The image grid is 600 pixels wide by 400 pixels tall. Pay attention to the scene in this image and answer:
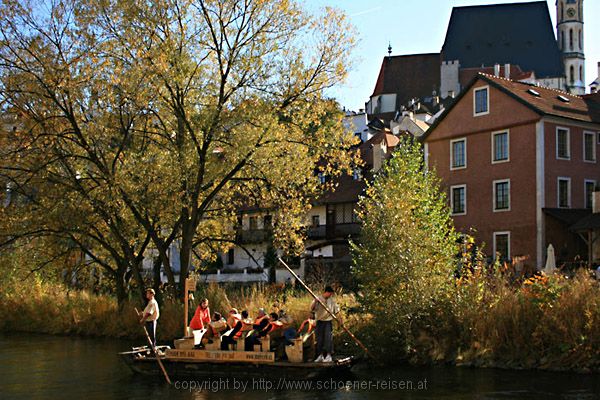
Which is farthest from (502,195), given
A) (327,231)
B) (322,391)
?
(322,391)

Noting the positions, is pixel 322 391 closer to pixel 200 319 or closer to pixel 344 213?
pixel 200 319

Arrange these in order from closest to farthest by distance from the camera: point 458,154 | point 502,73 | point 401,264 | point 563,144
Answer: point 401,264 < point 563,144 < point 458,154 < point 502,73

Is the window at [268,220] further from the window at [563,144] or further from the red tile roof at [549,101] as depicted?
the window at [563,144]

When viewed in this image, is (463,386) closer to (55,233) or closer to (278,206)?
(278,206)

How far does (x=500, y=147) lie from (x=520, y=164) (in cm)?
180

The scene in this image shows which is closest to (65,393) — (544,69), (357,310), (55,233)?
(357,310)

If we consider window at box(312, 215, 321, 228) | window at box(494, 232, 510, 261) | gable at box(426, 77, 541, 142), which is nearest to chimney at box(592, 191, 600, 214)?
window at box(494, 232, 510, 261)

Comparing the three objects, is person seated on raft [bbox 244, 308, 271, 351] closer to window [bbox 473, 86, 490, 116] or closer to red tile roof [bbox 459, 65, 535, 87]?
window [bbox 473, 86, 490, 116]

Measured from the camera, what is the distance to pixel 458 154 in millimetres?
50625

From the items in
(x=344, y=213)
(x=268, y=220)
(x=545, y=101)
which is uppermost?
(x=545, y=101)

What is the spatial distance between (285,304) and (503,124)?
21943mm

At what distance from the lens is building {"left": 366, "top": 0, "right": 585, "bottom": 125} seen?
394 feet

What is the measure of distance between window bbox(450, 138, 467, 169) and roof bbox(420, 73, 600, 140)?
1737mm

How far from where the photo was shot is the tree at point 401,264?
25.5 m
